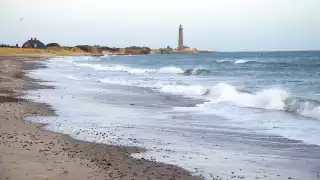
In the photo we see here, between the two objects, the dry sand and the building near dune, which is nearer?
the dry sand

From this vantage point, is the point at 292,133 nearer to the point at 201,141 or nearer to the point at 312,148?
the point at 312,148

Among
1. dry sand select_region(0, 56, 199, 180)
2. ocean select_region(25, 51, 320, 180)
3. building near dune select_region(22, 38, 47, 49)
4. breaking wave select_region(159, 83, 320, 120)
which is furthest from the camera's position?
building near dune select_region(22, 38, 47, 49)

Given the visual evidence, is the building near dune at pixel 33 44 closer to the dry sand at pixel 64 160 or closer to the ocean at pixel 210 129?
the ocean at pixel 210 129

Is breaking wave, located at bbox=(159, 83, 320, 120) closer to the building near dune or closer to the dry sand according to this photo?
the dry sand

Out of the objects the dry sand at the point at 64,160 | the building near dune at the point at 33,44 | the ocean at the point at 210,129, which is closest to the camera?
the dry sand at the point at 64,160

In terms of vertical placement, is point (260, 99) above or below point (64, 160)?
below

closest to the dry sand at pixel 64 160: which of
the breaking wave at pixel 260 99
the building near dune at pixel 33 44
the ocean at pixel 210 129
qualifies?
the ocean at pixel 210 129

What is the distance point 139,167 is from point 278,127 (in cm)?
534

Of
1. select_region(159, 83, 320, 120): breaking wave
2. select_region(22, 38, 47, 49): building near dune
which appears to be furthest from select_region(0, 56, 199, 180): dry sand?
select_region(22, 38, 47, 49): building near dune

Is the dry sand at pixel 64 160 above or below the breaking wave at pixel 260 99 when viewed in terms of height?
above

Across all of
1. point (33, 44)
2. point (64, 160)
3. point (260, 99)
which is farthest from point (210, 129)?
point (33, 44)

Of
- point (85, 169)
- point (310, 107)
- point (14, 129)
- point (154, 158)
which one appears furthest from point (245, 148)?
point (310, 107)

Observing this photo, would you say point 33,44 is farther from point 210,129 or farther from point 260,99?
point 210,129

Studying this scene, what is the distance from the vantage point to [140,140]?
929 cm
